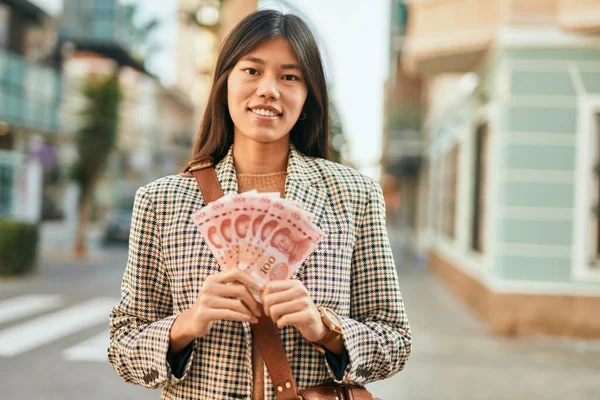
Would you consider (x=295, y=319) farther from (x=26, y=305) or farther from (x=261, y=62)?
(x=26, y=305)

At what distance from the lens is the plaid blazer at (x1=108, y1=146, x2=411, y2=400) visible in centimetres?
177

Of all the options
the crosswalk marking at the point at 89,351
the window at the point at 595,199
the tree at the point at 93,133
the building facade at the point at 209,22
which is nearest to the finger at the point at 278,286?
Result: the building facade at the point at 209,22

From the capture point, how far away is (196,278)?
1.79m

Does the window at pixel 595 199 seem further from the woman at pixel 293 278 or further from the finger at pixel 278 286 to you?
the finger at pixel 278 286

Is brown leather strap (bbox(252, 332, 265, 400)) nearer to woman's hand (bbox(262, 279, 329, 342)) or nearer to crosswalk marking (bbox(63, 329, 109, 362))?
woman's hand (bbox(262, 279, 329, 342))

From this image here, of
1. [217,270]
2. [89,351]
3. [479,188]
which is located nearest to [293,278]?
[217,270]

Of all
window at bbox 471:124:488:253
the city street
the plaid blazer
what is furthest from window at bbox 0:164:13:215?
the plaid blazer

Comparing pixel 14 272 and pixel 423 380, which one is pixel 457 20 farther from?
pixel 14 272

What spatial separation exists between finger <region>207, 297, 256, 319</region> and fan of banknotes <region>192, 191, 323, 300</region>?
0.12 ft

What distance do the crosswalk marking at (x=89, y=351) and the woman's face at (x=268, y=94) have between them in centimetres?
573

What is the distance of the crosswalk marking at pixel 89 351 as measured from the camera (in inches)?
285

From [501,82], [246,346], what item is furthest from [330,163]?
[501,82]

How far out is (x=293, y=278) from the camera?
5.78ft

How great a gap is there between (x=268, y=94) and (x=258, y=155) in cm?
23
